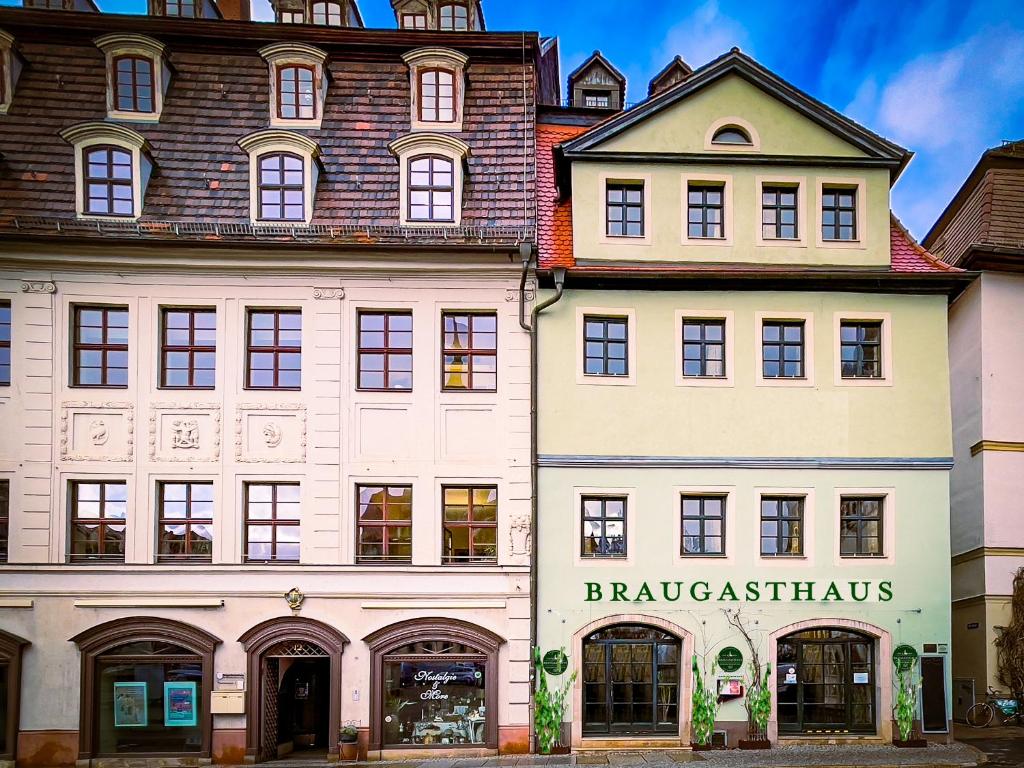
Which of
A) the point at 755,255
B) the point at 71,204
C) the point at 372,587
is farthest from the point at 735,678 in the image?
the point at 71,204

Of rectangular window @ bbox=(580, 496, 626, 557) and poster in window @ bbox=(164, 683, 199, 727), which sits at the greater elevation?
rectangular window @ bbox=(580, 496, 626, 557)

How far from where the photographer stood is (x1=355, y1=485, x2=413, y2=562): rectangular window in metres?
18.4

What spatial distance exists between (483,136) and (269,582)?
36.3 ft

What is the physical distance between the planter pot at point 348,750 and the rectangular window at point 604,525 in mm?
6284

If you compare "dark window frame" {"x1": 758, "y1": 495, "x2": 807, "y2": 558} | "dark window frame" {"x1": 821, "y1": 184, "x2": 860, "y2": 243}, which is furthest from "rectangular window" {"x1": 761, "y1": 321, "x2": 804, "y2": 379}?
"dark window frame" {"x1": 758, "y1": 495, "x2": 807, "y2": 558}

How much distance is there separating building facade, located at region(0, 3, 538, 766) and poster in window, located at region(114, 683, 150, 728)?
0.07 meters

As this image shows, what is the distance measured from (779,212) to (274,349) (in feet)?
38.8

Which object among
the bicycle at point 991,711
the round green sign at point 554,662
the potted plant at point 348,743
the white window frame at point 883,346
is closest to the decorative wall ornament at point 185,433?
the potted plant at point 348,743

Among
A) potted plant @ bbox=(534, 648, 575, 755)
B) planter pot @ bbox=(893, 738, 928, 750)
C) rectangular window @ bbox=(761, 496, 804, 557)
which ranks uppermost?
rectangular window @ bbox=(761, 496, 804, 557)

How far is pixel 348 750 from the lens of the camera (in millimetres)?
17641

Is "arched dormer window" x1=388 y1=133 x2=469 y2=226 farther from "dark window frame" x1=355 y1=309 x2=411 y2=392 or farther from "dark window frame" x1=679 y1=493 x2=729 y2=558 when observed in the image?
"dark window frame" x1=679 y1=493 x2=729 y2=558

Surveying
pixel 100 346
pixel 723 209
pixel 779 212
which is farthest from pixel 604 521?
pixel 100 346

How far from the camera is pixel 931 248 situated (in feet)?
91.2

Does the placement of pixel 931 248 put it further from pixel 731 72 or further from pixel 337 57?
pixel 337 57
